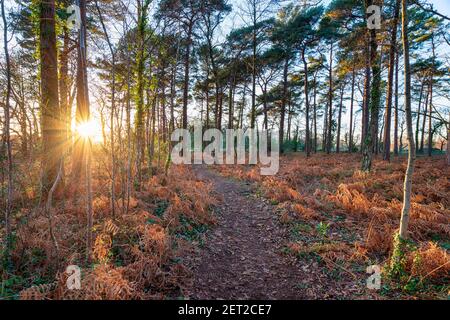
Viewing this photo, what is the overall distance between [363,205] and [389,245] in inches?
74.0

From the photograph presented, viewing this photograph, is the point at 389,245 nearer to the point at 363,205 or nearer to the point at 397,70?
the point at 363,205

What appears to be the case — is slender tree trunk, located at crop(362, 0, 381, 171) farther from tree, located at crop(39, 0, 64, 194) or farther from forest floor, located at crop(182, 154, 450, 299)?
tree, located at crop(39, 0, 64, 194)

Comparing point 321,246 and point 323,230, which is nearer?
point 321,246

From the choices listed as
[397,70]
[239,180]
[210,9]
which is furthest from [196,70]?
[397,70]

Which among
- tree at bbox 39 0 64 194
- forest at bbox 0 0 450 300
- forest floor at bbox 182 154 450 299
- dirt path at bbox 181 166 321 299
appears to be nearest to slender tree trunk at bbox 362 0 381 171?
forest at bbox 0 0 450 300

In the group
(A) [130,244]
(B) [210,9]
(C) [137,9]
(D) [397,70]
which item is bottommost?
(A) [130,244]

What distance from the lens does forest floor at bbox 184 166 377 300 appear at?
305 cm

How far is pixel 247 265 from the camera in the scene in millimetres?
3762

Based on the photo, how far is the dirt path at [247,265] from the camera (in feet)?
10.1

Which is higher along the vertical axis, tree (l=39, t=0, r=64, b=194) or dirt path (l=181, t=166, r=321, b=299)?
tree (l=39, t=0, r=64, b=194)

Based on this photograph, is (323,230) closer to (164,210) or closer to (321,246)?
(321,246)

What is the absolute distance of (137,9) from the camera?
583 centimetres

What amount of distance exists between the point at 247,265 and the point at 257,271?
0.23 m

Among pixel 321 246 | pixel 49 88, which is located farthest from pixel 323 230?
pixel 49 88
